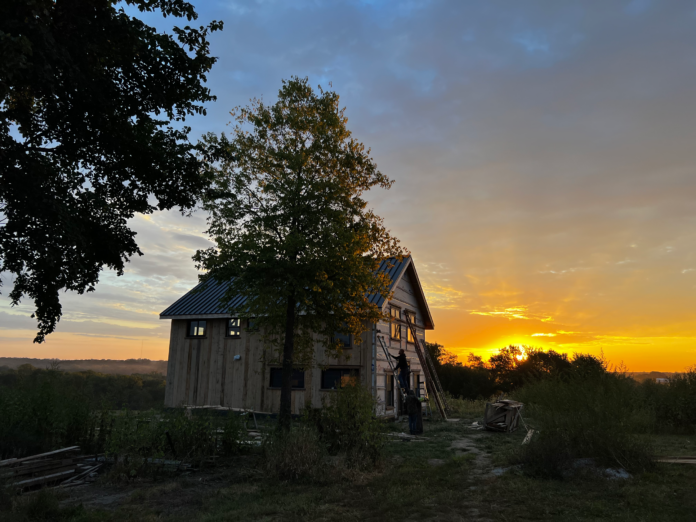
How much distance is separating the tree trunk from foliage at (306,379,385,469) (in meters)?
2.48

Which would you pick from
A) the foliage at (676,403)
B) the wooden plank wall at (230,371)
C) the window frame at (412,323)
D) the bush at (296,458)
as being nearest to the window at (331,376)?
the wooden plank wall at (230,371)

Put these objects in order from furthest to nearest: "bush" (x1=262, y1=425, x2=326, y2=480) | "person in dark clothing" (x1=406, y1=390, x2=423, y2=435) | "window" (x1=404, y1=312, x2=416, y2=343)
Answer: "window" (x1=404, y1=312, x2=416, y2=343) < "person in dark clothing" (x1=406, y1=390, x2=423, y2=435) < "bush" (x1=262, y1=425, x2=326, y2=480)

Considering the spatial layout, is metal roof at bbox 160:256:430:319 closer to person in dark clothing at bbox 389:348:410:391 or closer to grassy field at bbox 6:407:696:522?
person in dark clothing at bbox 389:348:410:391

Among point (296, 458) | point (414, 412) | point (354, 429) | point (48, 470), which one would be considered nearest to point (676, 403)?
point (414, 412)

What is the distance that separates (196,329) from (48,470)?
15.1 meters

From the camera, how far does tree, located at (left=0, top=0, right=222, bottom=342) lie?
10727 mm

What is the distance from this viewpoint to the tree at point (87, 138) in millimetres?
10727

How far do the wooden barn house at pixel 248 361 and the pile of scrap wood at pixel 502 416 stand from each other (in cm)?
479

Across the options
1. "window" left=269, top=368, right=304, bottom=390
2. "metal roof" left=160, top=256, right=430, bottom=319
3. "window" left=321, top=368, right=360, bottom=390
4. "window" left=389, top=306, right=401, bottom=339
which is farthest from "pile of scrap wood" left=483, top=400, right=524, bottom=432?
"window" left=269, top=368, right=304, bottom=390

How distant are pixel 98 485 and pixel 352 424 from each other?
5.47m

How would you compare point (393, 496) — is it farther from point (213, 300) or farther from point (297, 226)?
point (213, 300)

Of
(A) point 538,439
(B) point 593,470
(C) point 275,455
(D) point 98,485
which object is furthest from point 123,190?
(B) point 593,470

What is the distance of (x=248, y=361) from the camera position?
2247 cm

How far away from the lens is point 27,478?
891 cm
